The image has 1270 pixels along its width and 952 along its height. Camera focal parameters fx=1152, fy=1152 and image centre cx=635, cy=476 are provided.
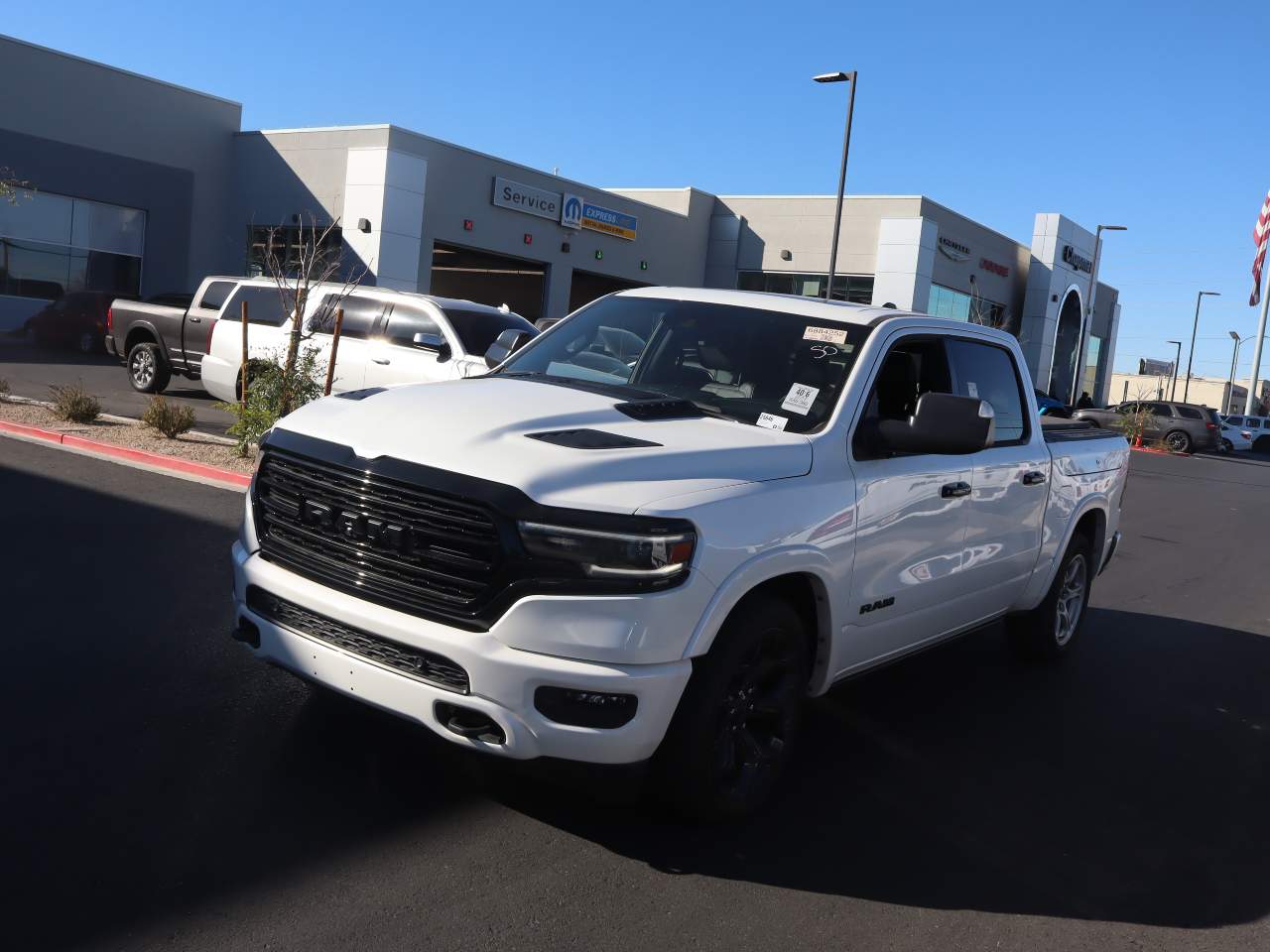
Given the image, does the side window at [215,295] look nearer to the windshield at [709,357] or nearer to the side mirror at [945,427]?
the windshield at [709,357]

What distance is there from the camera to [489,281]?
42.6m

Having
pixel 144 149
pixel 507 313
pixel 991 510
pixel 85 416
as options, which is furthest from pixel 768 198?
pixel 991 510

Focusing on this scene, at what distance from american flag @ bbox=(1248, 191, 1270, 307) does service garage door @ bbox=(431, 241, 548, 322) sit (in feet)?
86.2

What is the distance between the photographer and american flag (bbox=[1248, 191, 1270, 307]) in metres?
41.7

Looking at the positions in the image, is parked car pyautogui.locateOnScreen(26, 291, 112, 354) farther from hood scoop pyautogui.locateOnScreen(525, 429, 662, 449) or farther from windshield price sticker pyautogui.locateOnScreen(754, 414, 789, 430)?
hood scoop pyautogui.locateOnScreen(525, 429, 662, 449)

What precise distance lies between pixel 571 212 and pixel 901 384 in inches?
1177

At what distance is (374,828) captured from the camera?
12.4ft

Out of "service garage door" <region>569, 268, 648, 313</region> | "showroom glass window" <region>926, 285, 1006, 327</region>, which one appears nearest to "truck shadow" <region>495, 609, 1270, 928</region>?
"service garage door" <region>569, 268, 648, 313</region>


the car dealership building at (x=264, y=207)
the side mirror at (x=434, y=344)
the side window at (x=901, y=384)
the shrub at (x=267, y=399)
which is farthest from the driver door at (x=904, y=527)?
the car dealership building at (x=264, y=207)

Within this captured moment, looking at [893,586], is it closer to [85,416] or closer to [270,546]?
[270,546]

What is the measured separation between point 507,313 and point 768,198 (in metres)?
28.9

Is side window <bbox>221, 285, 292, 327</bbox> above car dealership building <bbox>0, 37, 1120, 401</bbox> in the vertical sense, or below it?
below

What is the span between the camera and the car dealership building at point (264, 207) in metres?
27.6

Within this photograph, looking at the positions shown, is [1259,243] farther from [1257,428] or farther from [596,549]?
[596,549]
